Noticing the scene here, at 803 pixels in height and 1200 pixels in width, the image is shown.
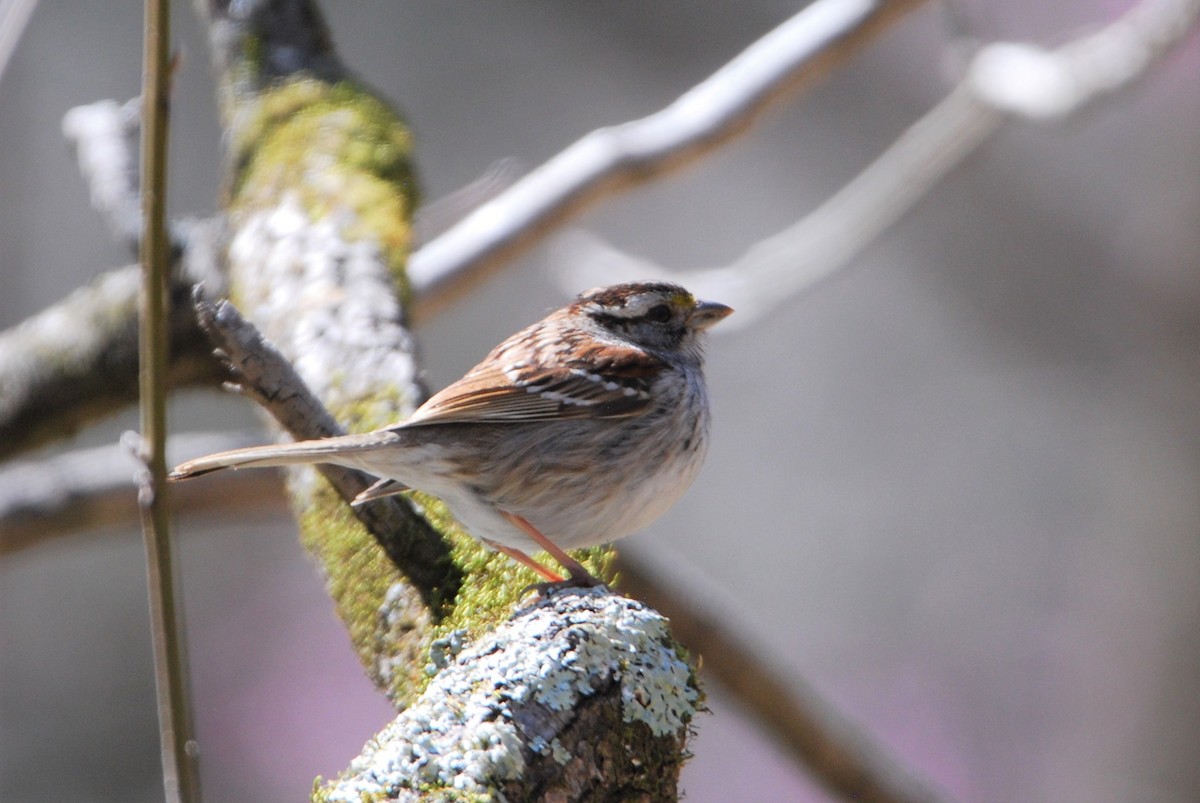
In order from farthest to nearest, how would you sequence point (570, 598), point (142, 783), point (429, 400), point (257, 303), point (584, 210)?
point (142, 783)
point (584, 210)
point (257, 303)
point (429, 400)
point (570, 598)

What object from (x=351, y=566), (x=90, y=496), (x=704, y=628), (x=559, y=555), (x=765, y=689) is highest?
(x=90, y=496)

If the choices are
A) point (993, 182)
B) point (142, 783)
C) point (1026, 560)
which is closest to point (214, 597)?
point (142, 783)

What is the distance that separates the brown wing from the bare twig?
103 cm

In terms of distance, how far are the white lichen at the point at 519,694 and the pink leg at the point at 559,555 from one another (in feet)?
1.30

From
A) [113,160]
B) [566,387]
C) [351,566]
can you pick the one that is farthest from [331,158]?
[351,566]

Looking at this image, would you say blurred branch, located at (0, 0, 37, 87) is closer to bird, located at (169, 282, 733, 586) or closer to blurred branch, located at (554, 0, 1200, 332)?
bird, located at (169, 282, 733, 586)

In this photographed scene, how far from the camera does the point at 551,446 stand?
2.58 metres

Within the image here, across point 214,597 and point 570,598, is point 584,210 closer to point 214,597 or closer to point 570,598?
point 570,598

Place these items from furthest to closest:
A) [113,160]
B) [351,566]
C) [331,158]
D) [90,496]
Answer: [90,496], [113,160], [331,158], [351,566]

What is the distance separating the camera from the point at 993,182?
6715 mm

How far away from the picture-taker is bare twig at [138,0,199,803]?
4.36ft

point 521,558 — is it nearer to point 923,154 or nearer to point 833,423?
point 923,154

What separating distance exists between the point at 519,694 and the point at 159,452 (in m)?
0.53

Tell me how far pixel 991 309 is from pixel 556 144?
260 centimetres
